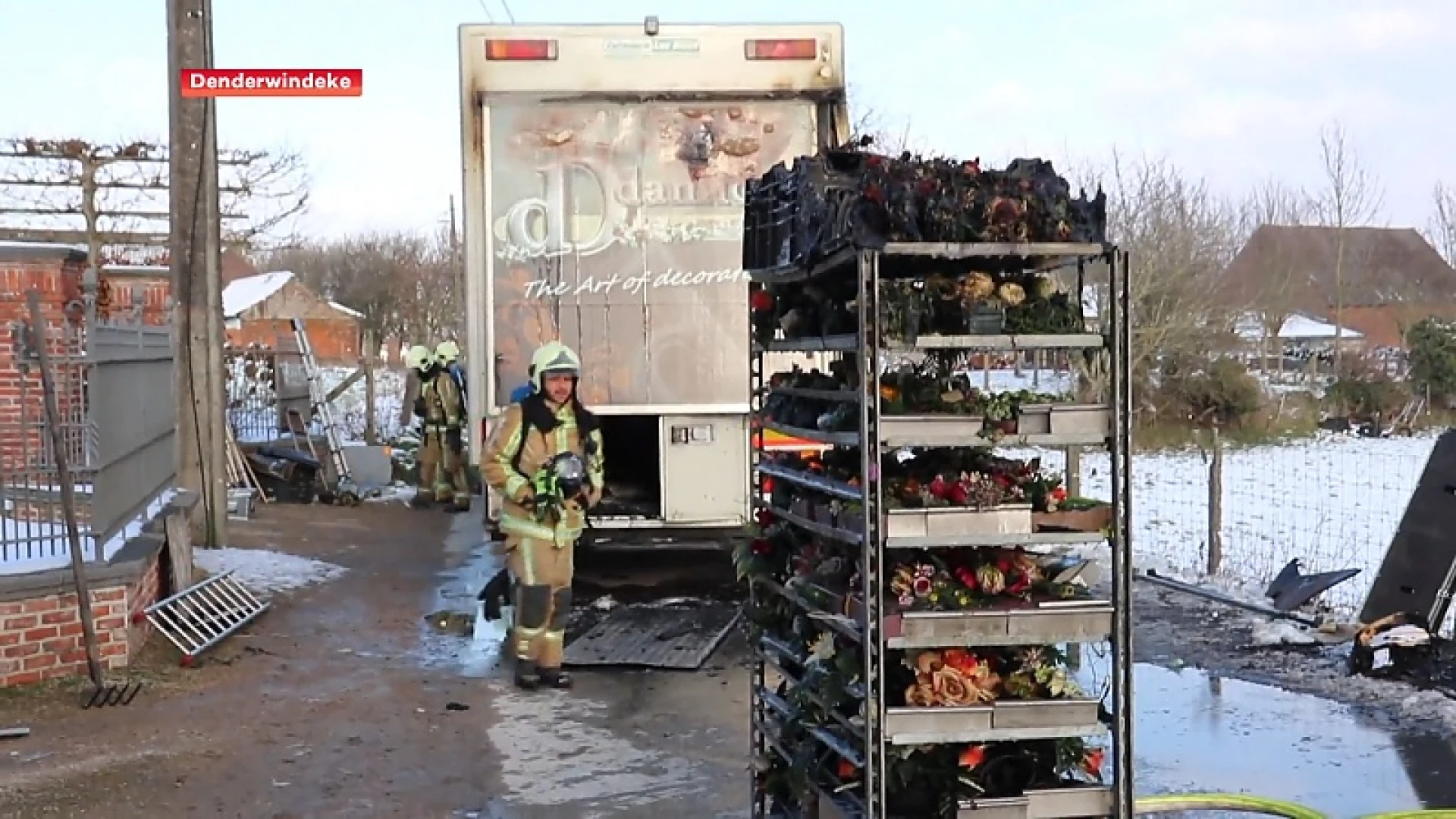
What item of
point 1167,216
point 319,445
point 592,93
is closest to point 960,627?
point 592,93

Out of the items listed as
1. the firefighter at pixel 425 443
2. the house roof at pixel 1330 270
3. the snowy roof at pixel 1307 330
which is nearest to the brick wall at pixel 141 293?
the firefighter at pixel 425 443

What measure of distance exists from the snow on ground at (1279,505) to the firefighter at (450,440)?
650 centimetres

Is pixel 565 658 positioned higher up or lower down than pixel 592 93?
lower down

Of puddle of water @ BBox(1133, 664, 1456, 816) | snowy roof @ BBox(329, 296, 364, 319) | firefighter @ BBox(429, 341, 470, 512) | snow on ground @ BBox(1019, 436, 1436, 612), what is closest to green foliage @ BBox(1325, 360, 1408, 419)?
snow on ground @ BBox(1019, 436, 1436, 612)

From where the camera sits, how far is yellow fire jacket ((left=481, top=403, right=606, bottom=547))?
780 cm

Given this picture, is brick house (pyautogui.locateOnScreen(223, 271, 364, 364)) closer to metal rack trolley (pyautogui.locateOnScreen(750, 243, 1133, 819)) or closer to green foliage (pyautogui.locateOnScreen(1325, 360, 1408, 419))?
metal rack trolley (pyautogui.locateOnScreen(750, 243, 1133, 819))

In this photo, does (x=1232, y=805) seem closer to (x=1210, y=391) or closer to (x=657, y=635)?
(x=657, y=635)

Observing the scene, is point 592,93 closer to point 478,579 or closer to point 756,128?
point 756,128

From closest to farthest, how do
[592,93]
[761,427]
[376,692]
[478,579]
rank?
[761,427] < [376,692] < [592,93] < [478,579]

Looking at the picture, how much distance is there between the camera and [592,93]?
30.1ft

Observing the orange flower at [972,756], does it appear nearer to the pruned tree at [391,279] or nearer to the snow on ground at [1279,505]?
the snow on ground at [1279,505]

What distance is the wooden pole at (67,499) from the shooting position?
303 inches

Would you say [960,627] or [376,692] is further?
[376,692]

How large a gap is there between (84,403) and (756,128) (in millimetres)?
4339
